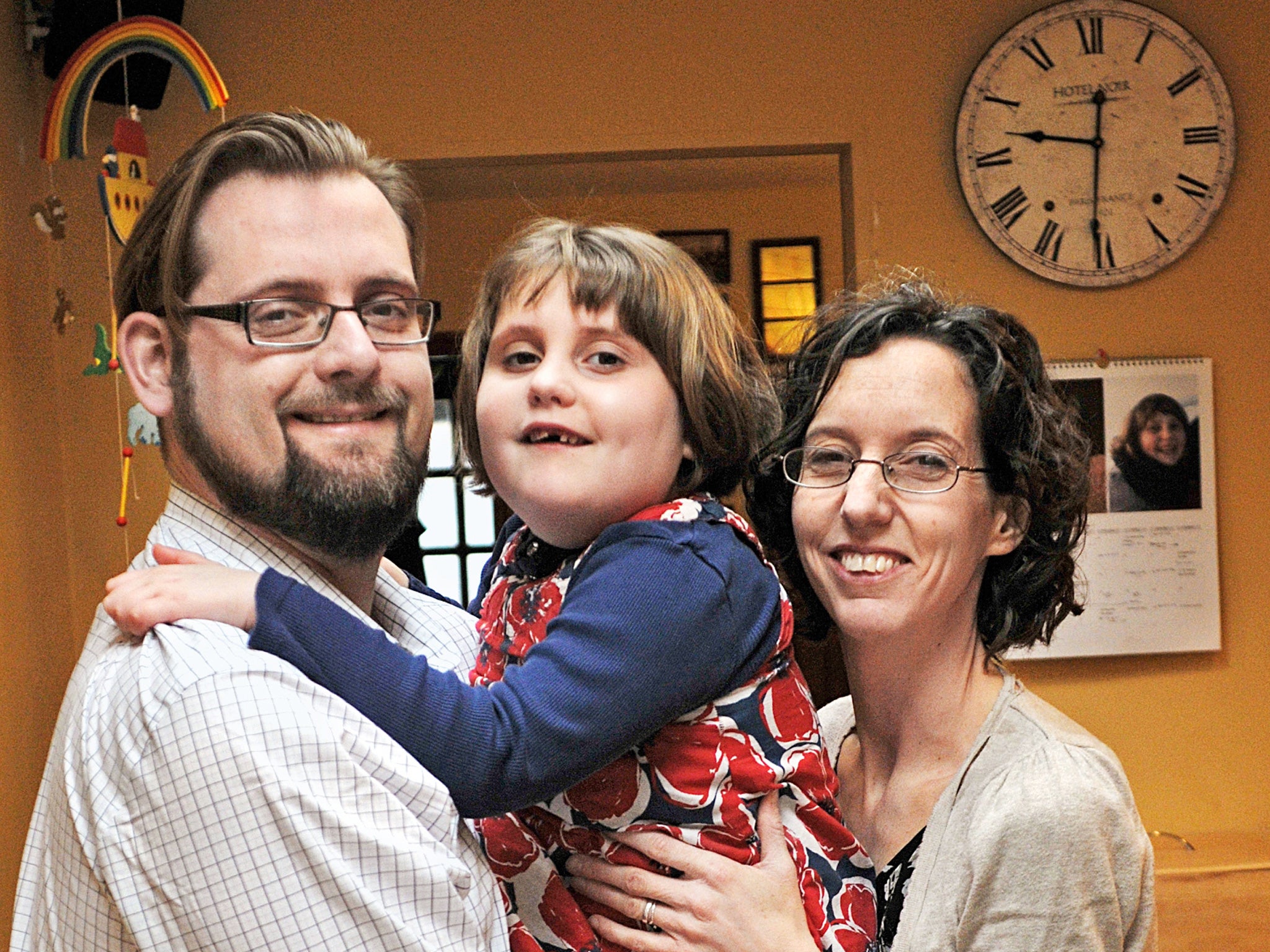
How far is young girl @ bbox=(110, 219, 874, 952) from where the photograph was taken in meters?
1.24

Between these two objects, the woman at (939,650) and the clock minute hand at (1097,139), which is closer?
the woman at (939,650)

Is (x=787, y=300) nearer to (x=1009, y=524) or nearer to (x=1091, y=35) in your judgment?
(x=1091, y=35)

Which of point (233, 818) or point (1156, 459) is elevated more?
point (1156, 459)

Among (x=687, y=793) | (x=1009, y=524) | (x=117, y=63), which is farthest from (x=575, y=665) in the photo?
(x=117, y=63)

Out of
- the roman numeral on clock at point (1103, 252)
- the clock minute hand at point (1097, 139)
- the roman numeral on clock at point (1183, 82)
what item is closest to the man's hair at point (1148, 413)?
the roman numeral on clock at point (1103, 252)

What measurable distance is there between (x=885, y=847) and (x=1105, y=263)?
9.32 feet

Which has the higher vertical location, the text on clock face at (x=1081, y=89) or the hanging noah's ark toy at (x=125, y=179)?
the text on clock face at (x=1081, y=89)

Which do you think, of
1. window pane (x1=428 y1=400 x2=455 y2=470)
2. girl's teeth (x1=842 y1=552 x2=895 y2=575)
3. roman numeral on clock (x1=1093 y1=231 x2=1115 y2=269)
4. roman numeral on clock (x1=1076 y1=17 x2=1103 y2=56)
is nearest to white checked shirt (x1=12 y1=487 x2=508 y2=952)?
girl's teeth (x1=842 y1=552 x2=895 y2=575)

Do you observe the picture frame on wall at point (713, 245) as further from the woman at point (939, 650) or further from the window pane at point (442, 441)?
the woman at point (939, 650)

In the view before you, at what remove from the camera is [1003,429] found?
1570mm

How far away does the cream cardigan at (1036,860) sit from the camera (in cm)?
134

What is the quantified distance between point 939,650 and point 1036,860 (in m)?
0.31

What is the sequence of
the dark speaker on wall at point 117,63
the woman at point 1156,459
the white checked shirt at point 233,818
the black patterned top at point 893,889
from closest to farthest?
the white checked shirt at point 233,818 → the black patterned top at point 893,889 → the dark speaker on wall at point 117,63 → the woman at point 1156,459

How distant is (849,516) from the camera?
4.97 feet
